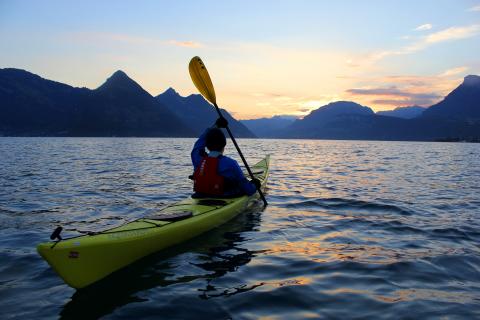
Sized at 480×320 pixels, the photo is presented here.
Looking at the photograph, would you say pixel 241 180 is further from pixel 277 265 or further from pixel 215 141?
pixel 277 265

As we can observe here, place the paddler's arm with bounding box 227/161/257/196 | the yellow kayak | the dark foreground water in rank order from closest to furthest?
the dark foreground water < the yellow kayak < the paddler's arm with bounding box 227/161/257/196

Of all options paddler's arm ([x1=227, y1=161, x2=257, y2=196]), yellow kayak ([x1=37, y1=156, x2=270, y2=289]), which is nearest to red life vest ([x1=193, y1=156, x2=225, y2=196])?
yellow kayak ([x1=37, y1=156, x2=270, y2=289])

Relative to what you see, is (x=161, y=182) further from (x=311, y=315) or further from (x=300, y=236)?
(x=311, y=315)

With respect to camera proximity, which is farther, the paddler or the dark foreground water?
the paddler

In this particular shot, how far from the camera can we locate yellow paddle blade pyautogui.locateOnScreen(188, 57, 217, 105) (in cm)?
1145

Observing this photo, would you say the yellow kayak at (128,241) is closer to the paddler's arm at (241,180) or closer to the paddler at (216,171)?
the paddler at (216,171)

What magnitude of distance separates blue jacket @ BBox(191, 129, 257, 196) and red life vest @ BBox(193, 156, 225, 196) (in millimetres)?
128

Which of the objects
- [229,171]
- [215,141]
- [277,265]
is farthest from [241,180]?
[277,265]

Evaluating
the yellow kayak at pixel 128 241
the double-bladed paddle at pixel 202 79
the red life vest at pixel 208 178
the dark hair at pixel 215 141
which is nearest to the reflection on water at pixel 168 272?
the yellow kayak at pixel 128 241

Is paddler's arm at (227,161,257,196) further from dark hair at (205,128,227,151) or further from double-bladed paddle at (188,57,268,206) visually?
double-bladed paddle at (188,57,268,206)

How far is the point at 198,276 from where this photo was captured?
231 inches

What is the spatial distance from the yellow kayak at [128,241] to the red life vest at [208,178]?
234 millimetres

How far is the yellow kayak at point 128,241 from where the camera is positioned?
489cm

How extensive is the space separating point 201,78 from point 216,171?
4198 millimetres
